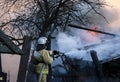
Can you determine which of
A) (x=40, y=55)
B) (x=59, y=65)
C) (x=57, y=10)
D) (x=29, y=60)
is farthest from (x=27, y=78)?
(x=57, y=10)

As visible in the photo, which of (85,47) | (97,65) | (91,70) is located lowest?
(85,47)

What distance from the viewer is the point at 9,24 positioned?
16938 mm

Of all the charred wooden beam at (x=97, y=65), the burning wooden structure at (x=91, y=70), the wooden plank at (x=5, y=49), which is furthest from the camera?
the burning wooden structure at (x=91, y=70)

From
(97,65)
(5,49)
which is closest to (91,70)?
(97,65)

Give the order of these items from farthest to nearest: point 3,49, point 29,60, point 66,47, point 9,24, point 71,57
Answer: point 9,24 → point 66,47 → point 71,57 → point 29,60 → point 3,49

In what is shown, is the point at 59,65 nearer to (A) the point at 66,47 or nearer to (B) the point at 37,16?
(A) the point at 66,47

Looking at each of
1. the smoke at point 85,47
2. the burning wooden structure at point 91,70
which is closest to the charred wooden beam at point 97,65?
the burning wooden structure at point 91,70

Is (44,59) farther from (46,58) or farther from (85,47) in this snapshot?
(85,47)

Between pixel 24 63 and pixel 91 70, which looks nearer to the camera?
pixel 24 63

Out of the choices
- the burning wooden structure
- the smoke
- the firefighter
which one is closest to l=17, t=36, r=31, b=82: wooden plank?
the firefighter

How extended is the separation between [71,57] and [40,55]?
12.2ft

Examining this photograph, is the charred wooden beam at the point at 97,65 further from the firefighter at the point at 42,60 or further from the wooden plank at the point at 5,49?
the wooden plank at the point at 5,49

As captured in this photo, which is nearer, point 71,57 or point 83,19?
point 71,57

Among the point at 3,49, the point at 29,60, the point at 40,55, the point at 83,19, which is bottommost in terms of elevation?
the point at 83,19
